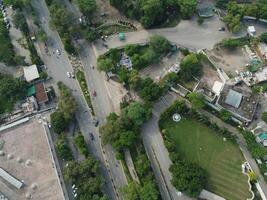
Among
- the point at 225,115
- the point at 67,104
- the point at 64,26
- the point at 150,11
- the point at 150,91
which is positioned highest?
the point at 64,26

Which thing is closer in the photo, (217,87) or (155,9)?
(217,87)

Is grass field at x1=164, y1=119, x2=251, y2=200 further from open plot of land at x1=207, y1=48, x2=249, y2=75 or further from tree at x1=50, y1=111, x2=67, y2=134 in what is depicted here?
tree at x1=50, y1=111, x2=67, y2=134

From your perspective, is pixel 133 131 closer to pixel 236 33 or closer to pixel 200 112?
pixel 200 112

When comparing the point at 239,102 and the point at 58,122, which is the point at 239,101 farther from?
the point at 58,122

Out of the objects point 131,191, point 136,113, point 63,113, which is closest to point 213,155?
point 136,113

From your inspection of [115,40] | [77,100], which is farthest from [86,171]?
[115,40]

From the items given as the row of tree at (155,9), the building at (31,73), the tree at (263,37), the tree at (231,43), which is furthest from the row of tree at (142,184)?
the tree at (263,37)
